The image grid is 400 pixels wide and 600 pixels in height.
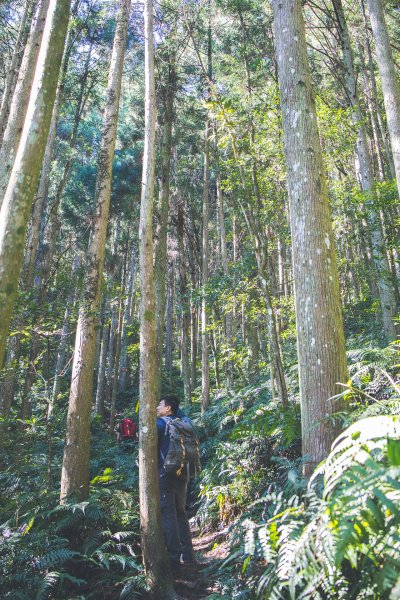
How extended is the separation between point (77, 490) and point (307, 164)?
205 inches

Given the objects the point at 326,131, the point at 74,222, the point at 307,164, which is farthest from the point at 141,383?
the point at 74,222

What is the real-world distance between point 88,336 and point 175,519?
2.90 meters

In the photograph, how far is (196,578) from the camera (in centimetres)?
455

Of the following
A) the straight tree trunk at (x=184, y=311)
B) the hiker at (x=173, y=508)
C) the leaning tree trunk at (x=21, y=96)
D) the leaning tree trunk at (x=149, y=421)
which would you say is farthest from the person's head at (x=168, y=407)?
the straight tree trunk at (x=184, y=311)

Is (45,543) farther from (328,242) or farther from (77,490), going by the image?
(328,242)

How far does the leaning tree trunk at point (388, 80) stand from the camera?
6.86m

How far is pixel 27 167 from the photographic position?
325cm

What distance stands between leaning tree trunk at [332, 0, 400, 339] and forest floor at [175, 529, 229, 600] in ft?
18.1

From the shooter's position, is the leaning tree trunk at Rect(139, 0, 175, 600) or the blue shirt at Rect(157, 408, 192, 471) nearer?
the leaning tree trunk at Rect(139, 0, 175, 600)

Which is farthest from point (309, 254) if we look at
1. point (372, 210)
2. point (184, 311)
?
point (184, 311)

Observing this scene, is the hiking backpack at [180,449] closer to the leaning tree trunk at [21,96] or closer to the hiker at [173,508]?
the hiker at [173,508]

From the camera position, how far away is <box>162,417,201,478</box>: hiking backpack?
196 inches

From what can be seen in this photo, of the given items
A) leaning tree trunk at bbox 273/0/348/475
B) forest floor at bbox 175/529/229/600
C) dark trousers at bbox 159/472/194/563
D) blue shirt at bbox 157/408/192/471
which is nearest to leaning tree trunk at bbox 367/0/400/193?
leaning tree trunk at bbox 273/0/348/475

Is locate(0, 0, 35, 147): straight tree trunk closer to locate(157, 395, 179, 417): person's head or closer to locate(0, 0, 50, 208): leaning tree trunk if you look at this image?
Result: locate(0, 0, 50, 208): leaning tree trunk
